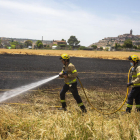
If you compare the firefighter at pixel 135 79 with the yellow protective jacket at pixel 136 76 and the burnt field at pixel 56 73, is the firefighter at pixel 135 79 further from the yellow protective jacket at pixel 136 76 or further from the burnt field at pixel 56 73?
the burnt field at pixel 56 73

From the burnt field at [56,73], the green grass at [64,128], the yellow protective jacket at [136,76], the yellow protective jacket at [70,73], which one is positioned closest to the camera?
the green grass at [64,128]

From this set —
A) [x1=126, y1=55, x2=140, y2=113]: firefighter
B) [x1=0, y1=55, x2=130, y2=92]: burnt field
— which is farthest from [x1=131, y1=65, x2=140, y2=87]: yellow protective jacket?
[x1=0, y1=55, x2=130, y2=92]: burnt field

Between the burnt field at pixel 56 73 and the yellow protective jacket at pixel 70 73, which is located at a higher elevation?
the yellow protective jacket at pixel 70 73

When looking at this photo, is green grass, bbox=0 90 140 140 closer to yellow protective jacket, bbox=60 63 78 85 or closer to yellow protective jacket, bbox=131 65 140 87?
yellow protective jacket, bbox=131 65 140 87

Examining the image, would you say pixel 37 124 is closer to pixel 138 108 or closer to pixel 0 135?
pixel 0 135

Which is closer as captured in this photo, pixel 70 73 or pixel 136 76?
pixel 136 76

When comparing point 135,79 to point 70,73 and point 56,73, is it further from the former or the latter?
point 56,73

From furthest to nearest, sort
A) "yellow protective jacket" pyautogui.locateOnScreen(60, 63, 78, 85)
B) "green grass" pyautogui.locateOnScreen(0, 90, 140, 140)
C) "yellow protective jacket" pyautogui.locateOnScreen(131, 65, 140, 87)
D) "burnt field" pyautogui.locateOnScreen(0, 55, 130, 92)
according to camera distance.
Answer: "burnt field" pyautogui.locateOnScreen(0, 55, 130, 92), "yellow protective jacket" pyautogui.locateOnScreen(60, 63, 78, 85), "yellow protective jacket" pyautogui.locateOnScreen(131, 65, 140, 87), "green grass" pyautogui.locateOnScreen(0, 90, 140, 140)

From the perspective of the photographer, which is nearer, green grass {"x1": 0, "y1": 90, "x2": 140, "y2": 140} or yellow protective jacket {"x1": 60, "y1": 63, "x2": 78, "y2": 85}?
green grass {"x1": 0, "y1": 90, "x2": 140, "y2": 140}

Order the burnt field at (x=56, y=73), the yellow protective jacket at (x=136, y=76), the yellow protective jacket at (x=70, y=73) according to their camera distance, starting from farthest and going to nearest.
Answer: the burnt field at (x=56, y=73), the yellow protective jacket at (x=70, y=73), the yellow protective jacket at (x=136, y=76)

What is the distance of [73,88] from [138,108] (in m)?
2.07

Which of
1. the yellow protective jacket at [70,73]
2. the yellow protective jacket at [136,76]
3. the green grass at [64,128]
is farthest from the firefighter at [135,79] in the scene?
the yellow protective jacket at [70,73]

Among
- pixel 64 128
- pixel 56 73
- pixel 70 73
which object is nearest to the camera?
pixel 64 128

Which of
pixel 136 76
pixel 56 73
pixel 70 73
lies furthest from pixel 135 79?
pixel 56 73
